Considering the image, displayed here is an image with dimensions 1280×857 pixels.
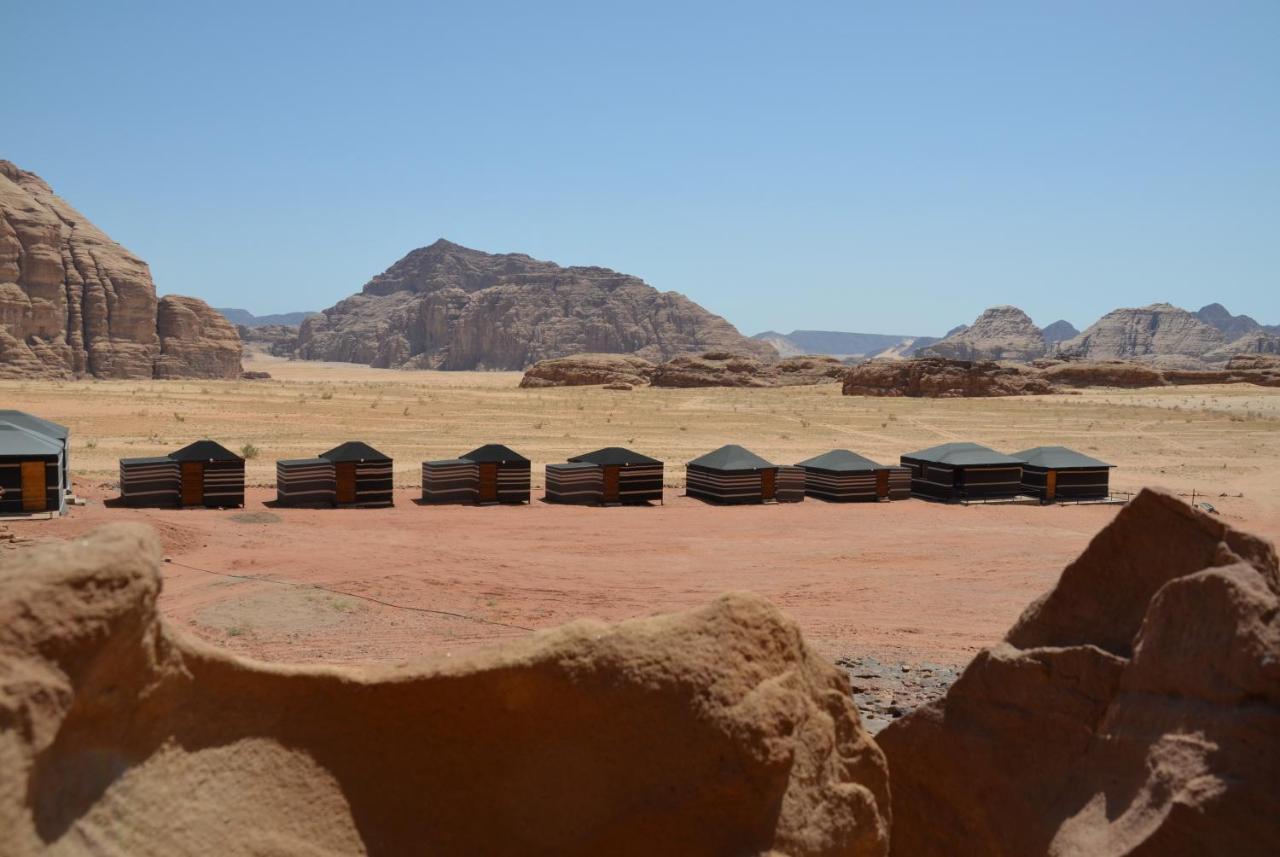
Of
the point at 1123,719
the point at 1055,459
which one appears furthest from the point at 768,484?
the point at 1123,719

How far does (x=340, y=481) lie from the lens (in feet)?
85.3

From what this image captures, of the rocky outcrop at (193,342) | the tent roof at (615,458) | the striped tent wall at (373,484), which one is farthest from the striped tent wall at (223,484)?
the rocky outcrop at (193,342)

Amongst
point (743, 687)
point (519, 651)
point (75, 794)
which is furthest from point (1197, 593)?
point (75, 794)

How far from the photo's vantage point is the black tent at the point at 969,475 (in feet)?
99.9

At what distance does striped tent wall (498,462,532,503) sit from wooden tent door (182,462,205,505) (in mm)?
7141

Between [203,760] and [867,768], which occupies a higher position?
[203,760]

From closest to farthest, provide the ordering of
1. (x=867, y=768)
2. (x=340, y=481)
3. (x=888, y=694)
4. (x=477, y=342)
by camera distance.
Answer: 1. (x=867, y=768)
2. (x=888, y=694)
3. (x=340, y=481)
4. (x=477, y=342)

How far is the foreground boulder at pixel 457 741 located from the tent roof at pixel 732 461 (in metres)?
23.8

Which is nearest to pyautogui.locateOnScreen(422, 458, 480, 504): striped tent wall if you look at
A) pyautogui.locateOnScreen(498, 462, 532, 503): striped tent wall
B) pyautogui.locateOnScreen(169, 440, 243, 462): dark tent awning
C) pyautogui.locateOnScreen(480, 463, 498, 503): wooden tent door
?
pyautogui.locateOnScreen(480, 463, 498, 503): wooden tent door

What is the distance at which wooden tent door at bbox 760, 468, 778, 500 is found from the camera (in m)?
29.5

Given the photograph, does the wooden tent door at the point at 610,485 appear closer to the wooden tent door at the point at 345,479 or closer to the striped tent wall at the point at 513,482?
the striped tent wall at the point at 513,482

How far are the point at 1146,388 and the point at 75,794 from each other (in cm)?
10272

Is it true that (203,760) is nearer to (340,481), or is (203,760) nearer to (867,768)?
(867,768)

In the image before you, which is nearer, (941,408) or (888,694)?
(888,694)
